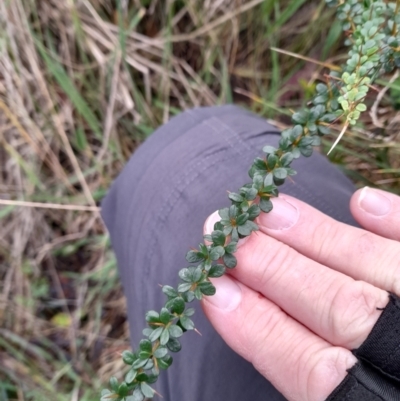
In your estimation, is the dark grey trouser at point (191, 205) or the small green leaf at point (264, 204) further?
the dark grey trouser at point (191, 205)

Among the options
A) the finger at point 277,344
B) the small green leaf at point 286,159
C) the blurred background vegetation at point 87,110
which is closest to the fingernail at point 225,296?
the finger at point 277,344

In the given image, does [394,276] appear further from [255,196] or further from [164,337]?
[164,337]

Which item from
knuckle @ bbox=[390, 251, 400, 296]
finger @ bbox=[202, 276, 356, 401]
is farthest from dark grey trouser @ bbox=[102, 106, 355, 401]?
knuckle @ bbox=[390, 251, 400, 296]

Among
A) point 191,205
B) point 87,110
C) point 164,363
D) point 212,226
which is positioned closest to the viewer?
point 164,363

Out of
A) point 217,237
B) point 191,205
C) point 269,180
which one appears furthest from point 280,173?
point 191,205

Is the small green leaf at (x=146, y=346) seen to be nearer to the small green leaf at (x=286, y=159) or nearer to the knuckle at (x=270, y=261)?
the knuckle at (x=270, y=261)

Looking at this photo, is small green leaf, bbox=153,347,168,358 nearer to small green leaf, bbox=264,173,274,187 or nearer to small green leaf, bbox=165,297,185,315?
small green leaf, bbox=165,297,185,315
